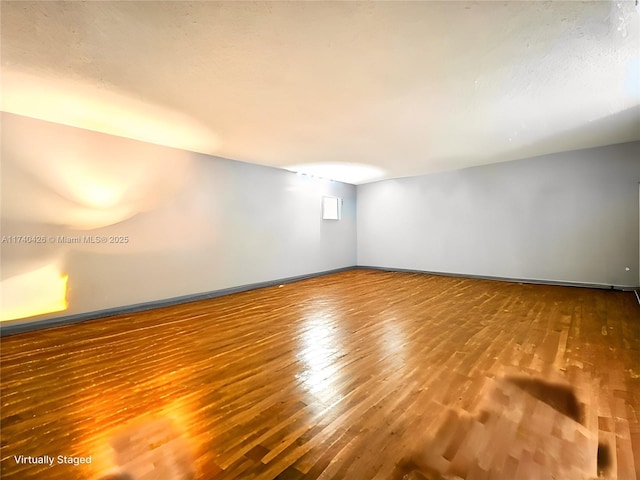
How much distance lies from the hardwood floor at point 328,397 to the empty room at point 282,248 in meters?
0.02

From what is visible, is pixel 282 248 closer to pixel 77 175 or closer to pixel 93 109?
pixel 77 175

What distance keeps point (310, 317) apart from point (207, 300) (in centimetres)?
220

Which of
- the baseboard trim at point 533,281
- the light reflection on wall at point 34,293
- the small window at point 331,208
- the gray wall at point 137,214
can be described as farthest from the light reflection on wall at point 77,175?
the baseboard trim at point 533,281

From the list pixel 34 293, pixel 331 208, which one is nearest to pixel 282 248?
pixel 331 208

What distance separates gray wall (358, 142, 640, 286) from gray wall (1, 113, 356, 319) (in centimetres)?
345

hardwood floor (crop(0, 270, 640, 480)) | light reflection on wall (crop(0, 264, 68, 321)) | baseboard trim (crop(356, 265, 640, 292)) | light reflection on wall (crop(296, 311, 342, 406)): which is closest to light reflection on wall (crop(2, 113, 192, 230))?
light reflection on wall (crop(0, 264, 68, 321))

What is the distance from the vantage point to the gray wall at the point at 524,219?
17.3 feet

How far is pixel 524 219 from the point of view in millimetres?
6188

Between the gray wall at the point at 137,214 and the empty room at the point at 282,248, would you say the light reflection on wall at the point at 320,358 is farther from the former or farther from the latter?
the gray wall at the point at 137,214

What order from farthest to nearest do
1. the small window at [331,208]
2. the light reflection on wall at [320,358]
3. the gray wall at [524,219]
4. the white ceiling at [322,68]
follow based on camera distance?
the small window at [331,208] < the gray wall at [524,219] < the light reflection on wall at [320,358] < the white ceiling at [322,68]

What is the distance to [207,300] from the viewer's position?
16.4 ft

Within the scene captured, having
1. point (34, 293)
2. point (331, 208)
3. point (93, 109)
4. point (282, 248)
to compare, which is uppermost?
point (93, 109)

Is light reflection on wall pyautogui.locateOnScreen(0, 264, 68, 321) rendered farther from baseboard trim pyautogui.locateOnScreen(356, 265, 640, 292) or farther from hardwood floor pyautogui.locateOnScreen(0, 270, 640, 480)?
baseboard trim pyautogui.locateOnScreen(356, 265, 640, 292)

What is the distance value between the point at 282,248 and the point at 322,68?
458 centimetres
